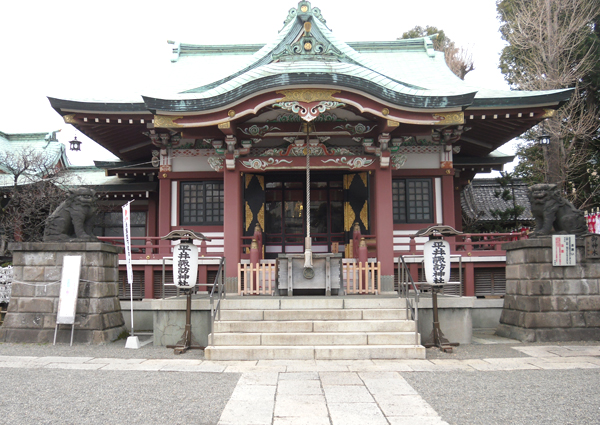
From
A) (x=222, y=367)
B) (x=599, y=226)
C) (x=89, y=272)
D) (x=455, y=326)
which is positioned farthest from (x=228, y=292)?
(x=599, y=226)

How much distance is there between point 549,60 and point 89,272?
635 inches

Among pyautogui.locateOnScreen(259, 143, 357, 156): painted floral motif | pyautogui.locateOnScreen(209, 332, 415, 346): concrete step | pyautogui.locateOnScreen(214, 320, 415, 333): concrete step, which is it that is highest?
pyautogui.locateOnScreen(259, 143, 357, 156): painted floral motif

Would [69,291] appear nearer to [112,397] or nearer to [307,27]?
[112,397]

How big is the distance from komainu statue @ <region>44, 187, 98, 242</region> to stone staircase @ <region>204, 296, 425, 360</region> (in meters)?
3.57

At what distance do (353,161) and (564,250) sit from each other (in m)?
5.11

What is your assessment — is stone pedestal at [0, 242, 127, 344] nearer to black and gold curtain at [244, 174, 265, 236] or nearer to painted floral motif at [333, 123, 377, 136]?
black and gold curtain at [244, 174, 265, 236]

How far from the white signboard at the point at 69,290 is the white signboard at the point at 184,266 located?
215cm

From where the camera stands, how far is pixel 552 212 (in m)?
9.45

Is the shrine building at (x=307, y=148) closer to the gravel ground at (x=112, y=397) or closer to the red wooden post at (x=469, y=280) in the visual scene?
the red wooden post at (x=469, y=280)

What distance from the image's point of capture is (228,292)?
36.7 feet

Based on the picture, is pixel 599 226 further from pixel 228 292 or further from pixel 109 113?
pixel 109 113

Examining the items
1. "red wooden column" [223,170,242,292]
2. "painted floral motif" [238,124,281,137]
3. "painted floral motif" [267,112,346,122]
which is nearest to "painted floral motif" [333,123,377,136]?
"painted floral motif" [267,112,346,122]

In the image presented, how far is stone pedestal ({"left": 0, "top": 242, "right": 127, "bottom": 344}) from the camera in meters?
9.12

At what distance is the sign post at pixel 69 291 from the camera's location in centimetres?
891
